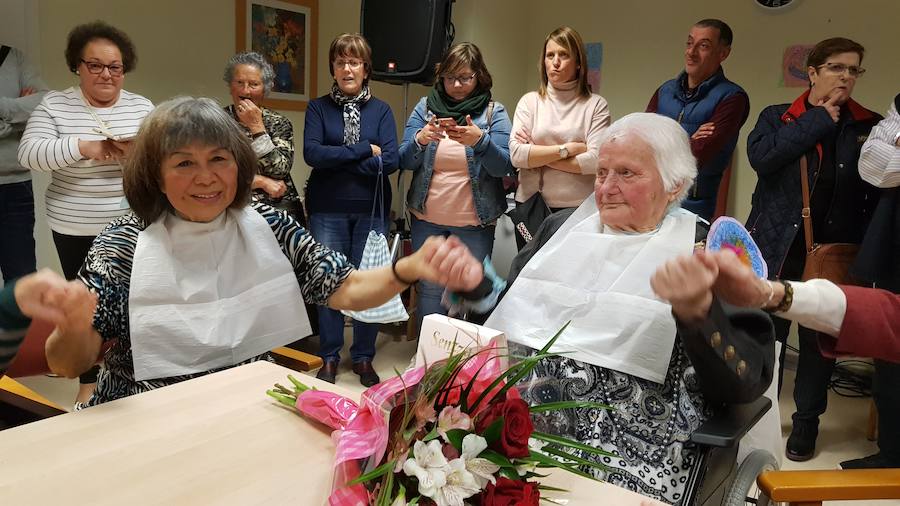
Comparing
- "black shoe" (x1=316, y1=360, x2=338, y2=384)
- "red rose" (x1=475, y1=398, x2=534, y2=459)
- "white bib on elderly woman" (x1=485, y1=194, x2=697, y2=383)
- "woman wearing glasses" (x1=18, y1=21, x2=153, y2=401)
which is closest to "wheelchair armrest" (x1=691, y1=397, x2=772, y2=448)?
"white bib on elderly woman" (x1=485, y1=194, x2=697, y2=383)

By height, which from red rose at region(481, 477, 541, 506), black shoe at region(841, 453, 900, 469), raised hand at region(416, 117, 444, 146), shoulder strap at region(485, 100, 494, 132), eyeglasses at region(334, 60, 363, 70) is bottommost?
black shoe at region(841, 453, 900, 469)

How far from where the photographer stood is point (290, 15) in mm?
4859

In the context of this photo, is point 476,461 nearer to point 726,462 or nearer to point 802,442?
point 726,462

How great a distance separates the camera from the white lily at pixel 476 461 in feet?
2.77

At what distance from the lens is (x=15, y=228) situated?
121 inches

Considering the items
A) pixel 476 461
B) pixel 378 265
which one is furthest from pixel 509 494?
pixel 378 265

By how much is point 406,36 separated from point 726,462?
3.11 m

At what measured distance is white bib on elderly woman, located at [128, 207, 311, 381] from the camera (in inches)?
60.1

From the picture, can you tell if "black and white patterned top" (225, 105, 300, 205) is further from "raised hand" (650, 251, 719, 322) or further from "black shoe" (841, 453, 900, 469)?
"black shoe" (841, 453, 900, 469)

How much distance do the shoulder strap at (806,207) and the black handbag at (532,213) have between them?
1048 millimetres

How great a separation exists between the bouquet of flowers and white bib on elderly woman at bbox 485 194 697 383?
2.16 ft

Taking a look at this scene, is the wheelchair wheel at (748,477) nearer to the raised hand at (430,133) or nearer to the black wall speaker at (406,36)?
the raised hand at (430,133)

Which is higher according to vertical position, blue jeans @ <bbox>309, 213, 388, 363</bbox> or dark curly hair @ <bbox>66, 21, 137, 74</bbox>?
dark curly hair @ <bbox>66, 21, 137, 74</bbox>

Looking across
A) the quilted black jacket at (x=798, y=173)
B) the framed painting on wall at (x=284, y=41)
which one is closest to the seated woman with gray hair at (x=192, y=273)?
the quilted black jacket at (x=798, y=173)
